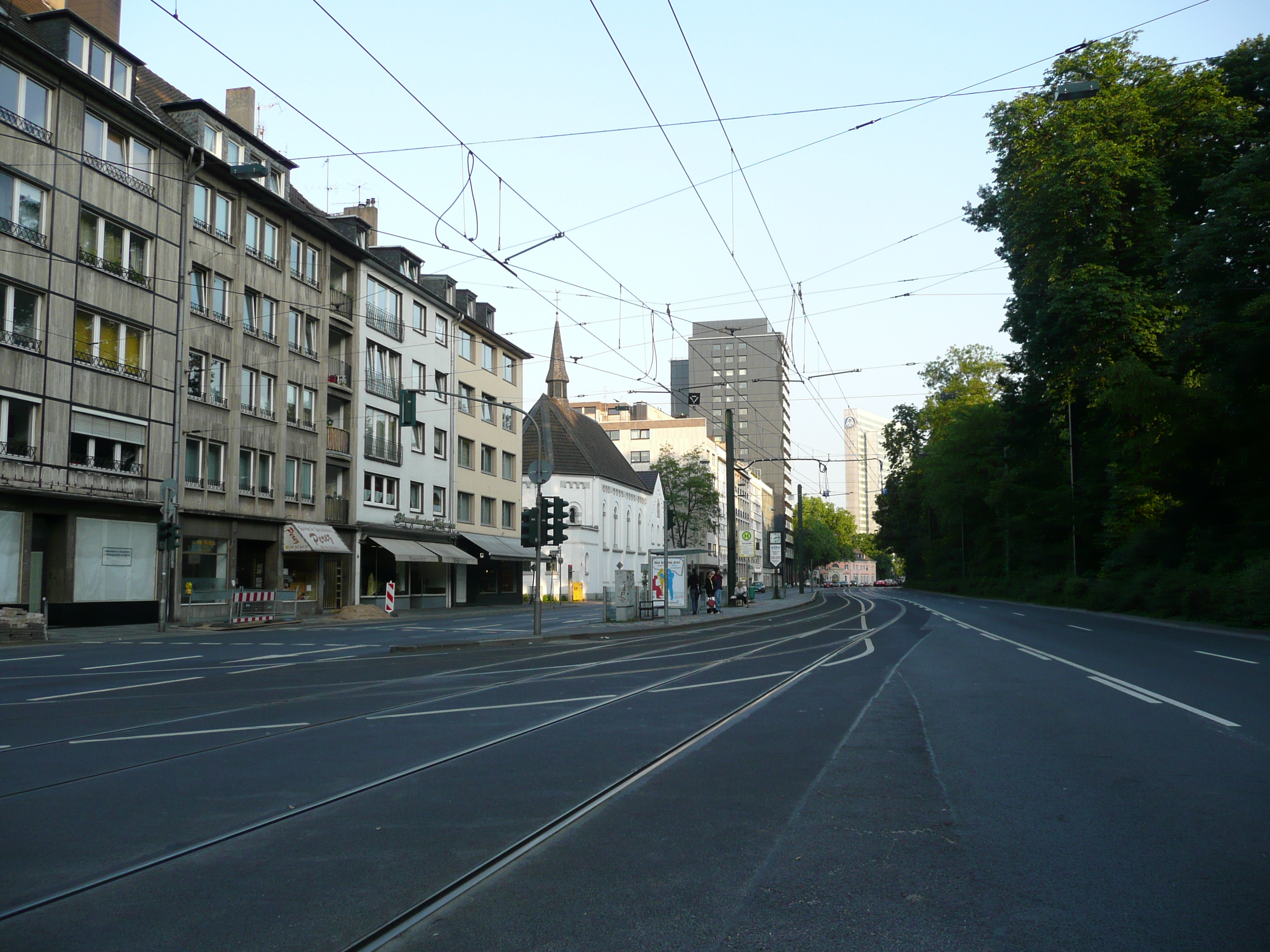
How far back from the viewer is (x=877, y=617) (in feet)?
118

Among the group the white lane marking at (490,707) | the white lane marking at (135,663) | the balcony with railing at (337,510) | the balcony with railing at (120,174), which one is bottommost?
the white lane marking at (135,663)

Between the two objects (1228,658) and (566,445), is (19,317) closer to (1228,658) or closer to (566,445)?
(1228,658)

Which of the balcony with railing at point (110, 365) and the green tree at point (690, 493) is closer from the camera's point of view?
the balcony with railing at point (110, 365)

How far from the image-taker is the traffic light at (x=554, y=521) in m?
24.6

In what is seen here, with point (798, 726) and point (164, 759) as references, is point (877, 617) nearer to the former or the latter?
point (798, 726)

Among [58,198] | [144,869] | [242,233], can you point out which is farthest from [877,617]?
[144,869]

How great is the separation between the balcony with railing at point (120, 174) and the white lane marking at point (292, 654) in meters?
15.7

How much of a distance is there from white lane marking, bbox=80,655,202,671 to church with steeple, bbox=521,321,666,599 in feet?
141

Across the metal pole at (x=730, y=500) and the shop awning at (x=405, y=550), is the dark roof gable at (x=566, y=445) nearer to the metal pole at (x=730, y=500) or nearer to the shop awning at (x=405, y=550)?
the shop awning at (x=405, y=550)

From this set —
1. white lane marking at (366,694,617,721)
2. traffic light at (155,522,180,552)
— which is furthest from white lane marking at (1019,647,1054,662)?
traffic light at (155,522,180,552)

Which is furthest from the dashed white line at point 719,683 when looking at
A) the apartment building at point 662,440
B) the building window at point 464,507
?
the apartment building at point 662,440

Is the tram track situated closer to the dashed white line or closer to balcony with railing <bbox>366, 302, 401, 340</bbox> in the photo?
the dashed white line

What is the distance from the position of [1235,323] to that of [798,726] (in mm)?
24167

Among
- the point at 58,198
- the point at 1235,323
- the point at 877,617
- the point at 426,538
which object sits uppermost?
the point at 58,198
